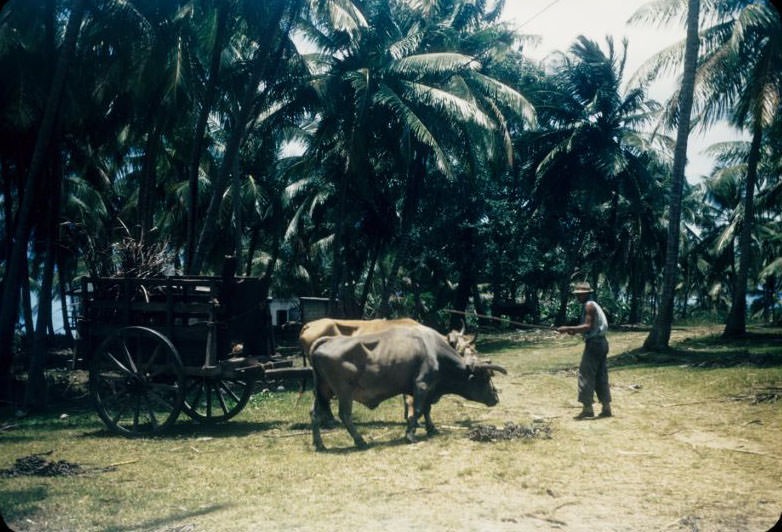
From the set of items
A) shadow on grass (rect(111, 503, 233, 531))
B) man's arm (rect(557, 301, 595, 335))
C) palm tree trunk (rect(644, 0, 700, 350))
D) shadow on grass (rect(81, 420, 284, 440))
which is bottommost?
shadow on grass (rect(111, 503, 233, 531))

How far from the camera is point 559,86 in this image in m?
32.1

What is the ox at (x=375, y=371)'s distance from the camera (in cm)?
936

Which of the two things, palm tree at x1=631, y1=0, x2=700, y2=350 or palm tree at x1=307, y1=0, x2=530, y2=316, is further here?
palm tree at x1=307, y1=0, x2=530, y2=316

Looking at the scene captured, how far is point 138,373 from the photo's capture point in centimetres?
1056

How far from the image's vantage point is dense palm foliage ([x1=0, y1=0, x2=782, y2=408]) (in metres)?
16.3

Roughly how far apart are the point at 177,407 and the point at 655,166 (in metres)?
31.0

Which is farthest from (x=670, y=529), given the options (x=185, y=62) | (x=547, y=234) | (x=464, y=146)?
(x=547, y=234)

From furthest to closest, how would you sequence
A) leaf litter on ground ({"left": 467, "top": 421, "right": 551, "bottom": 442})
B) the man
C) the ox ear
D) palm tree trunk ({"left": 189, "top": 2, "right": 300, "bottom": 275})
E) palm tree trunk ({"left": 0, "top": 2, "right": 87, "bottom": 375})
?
palm tree trunk ({"left": 189, "top": 2, "right": 300, "bottom": 275}), palm tree trunk ({"left": 0, "top": 2, "right": 87, "bottom": 375}), the ox ear, the man, leaf litter on ground ({"left": 467, "top": 421, "right": 551, "bottom": 442})

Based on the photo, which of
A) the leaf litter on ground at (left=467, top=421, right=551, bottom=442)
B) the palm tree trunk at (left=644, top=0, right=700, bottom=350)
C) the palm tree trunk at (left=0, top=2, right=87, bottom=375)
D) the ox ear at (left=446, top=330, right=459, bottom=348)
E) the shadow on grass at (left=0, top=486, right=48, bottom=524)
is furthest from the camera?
the palm tree trunk at (left=644, top=0, right=700, bottom=350)

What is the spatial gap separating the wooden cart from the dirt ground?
0.70m

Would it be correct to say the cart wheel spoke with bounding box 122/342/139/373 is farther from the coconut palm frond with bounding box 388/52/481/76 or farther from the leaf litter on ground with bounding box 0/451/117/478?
the coconut palm frond with bounding box 388/52/481/76

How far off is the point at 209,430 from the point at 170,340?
153 cm

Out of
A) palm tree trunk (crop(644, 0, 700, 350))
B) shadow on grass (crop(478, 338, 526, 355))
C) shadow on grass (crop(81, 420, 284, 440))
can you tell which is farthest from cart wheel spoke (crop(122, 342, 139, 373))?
shadow on grass (crop(478, 338, 526, 355))

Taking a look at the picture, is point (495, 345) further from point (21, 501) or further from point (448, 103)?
point (21, 501)
